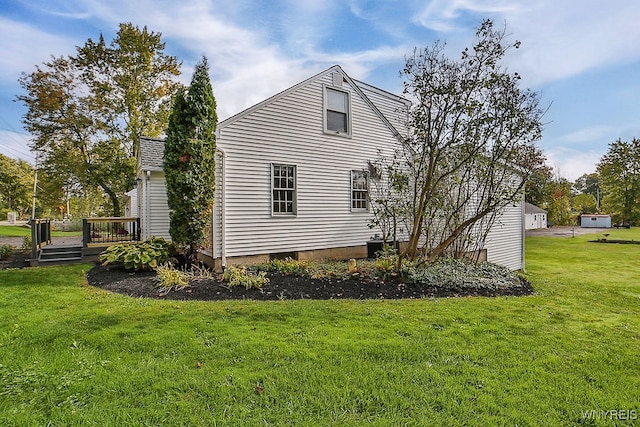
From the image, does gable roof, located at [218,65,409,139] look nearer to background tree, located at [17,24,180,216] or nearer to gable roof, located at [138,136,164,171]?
gable roof, located at [138,136,164,171]

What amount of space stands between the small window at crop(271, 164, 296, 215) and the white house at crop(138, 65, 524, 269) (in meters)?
0.03

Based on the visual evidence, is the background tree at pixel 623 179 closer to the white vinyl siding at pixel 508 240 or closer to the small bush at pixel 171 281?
the white vinyl siding at pixel 508 240

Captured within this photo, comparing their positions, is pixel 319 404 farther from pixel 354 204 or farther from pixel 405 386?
pixel 354 204

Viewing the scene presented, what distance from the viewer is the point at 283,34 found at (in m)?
9.52

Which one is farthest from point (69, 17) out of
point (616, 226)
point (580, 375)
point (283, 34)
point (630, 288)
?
point (616, 226)

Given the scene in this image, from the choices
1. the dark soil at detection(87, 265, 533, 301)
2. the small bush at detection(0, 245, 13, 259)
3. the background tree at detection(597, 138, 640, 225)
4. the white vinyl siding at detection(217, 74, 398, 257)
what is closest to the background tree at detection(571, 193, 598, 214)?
the background tree at detection(597, 138, 640, 225)

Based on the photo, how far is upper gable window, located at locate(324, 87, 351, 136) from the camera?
10305mm

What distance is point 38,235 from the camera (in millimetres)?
10375

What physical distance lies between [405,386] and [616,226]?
52.0m

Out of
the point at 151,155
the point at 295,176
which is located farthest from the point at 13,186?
the point at 295,176

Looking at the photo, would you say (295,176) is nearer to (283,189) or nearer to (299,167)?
(299,167)

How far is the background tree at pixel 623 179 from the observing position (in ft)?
133

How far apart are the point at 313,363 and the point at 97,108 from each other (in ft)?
75.8

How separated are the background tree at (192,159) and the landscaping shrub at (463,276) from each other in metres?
5.23
